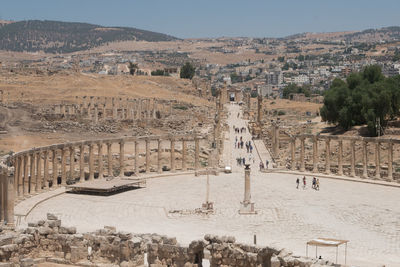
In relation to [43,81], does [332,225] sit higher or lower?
lower

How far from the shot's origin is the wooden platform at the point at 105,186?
4850 cm

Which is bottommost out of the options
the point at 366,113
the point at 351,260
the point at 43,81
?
the point at 351,260

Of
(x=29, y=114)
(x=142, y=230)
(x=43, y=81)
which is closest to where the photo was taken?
(x=142, y=230)

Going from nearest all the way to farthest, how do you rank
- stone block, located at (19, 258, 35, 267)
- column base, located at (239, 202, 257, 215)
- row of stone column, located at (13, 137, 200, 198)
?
stone block, located at (19, 258, 35, 267)
column base, located at (239, 202, 257, 215)
row of stone column, located at (13, 137, 200, 198)

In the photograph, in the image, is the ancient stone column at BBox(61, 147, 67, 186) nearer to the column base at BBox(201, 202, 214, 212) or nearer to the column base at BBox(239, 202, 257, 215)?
the column base at BBox(201, 202, 214, 212)

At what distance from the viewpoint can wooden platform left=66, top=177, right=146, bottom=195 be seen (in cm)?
4850

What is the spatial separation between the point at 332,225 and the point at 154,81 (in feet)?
343

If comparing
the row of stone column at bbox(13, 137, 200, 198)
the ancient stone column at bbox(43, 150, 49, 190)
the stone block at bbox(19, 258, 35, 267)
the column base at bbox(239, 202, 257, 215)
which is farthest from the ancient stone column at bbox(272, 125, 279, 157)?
the stone block at bbox(19, 258, 35, 267)

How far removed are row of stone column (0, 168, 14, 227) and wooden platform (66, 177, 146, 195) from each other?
1121cm

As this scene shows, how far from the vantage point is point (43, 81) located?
116312 millimetres

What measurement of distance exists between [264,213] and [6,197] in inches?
622

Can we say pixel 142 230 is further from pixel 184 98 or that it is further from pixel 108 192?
pixel 184 98

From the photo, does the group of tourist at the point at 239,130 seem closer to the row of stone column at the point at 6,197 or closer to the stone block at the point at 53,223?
the row of stone column at the point at 6,197

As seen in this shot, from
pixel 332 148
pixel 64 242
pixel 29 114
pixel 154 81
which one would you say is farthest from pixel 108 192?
pixel 154 81
